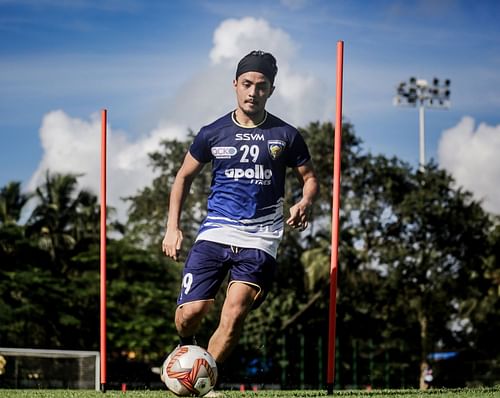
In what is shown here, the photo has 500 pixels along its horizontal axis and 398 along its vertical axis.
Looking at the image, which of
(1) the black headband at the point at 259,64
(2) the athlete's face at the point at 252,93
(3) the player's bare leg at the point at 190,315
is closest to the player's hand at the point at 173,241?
(3) the player's bare leg at the point at 190,315

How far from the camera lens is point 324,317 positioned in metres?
50.2

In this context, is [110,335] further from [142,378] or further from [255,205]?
[255,205]

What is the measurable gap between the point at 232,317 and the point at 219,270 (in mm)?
437

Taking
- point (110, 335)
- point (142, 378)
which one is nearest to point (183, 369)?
point (142, 378)

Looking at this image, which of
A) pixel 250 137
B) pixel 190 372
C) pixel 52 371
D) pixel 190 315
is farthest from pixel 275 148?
pixel 52 371

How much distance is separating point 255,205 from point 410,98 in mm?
60310

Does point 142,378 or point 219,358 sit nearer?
point 219,358

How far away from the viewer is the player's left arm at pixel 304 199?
320 inches

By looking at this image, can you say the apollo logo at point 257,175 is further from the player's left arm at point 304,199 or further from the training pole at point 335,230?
the training pole at point 335,230

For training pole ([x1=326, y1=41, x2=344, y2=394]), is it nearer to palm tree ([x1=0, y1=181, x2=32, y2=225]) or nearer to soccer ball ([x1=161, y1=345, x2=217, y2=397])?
soccer ball ([x1=161, y1=345, x2=217, y2=397])

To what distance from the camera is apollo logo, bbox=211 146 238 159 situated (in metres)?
8.25

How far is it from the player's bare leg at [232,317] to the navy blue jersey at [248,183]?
0.38 meters

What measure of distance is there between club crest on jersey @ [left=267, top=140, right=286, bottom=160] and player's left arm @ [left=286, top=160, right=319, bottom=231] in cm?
34

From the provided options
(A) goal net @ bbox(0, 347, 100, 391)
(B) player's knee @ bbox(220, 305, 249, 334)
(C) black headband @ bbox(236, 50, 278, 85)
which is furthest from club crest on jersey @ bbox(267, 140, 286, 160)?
(A) goal net @ bbox(0, 347, 100, 391)
